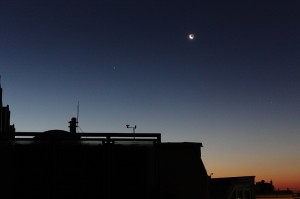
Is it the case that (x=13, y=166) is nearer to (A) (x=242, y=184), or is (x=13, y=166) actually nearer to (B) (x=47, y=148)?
(B) (x=47, y=148)

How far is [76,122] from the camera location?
3475 centimetres

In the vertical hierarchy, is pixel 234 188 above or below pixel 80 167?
below

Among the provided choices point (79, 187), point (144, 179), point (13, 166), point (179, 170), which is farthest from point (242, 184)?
point (13, 166)

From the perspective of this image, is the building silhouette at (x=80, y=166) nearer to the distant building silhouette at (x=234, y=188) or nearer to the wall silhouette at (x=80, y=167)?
the wall silhouette at (x=80, y=167)

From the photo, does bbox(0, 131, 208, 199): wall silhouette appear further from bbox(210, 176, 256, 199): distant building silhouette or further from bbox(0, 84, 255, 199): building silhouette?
bbox(210, 176, 256, 199): distant building silhouette

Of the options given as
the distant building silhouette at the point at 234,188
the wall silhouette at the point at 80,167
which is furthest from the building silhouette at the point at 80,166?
the distant building silhouette at the point at 234,188

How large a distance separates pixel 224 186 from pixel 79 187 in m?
15.8

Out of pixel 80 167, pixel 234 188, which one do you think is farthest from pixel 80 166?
pixel 234 188

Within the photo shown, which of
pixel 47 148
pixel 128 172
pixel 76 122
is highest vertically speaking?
pixel 76 122

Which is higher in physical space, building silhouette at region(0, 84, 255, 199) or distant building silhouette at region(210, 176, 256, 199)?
building silhouette at region(0, 84, 255, 199)

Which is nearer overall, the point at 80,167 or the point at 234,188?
the point at 80,167

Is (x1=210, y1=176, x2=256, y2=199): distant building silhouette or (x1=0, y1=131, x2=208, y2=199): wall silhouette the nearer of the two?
(x1=0, y1=131, x2=208, y2=199): wall silhouette

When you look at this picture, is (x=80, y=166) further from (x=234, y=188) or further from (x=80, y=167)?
(x=234, y=188)

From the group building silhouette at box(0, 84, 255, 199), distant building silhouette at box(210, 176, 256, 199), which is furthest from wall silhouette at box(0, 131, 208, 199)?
distant building silhouette at box(210, 176, 256, 199)
